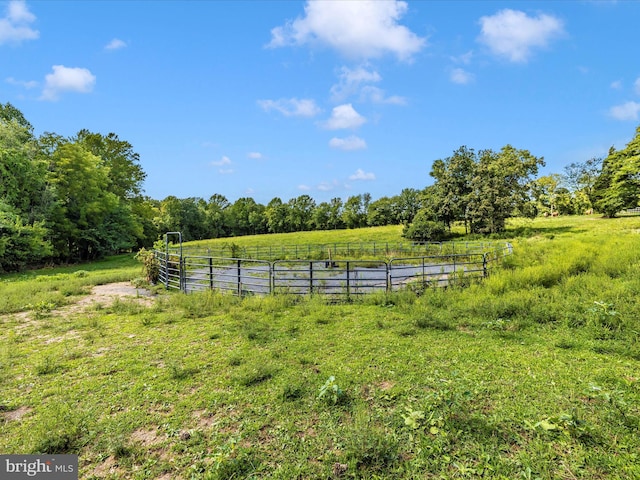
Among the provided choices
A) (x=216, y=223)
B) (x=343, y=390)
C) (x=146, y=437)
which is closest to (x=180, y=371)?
(x=146, y=437)

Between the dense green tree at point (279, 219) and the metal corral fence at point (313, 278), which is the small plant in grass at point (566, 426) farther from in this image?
the dense green tree at point (279, 219)

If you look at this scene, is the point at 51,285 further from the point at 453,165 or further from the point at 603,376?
the point at 453,165

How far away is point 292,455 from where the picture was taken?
9.34 feet

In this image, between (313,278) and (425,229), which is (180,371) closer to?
(313,278)

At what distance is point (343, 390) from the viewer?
3895 mm

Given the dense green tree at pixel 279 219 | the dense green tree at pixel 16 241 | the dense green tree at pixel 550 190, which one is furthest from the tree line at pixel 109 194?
the dense green tree at pixel 279 219

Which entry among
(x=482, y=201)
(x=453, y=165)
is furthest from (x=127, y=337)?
(x=453, y=165)
